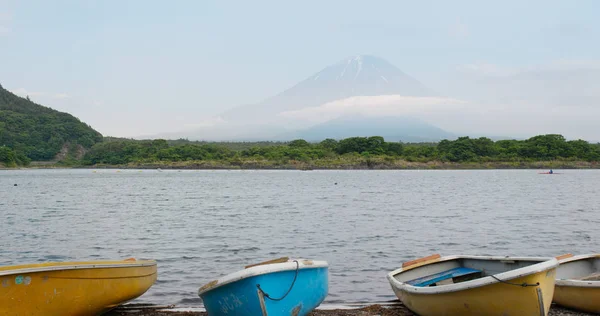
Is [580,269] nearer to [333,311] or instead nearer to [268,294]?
[333,311]

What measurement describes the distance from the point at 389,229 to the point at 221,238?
887 centimetres

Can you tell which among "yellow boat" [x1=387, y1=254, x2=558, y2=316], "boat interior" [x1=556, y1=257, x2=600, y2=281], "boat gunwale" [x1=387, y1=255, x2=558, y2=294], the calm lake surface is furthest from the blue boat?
"boat interior" [x1=556, y1=257, x2=600, y2=281]

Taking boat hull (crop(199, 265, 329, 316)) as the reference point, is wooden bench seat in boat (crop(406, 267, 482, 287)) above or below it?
below

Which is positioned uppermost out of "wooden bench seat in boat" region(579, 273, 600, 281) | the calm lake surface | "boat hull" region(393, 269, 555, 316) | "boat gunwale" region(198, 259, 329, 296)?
"boat gunwale" region(198, 259, 329, 296)

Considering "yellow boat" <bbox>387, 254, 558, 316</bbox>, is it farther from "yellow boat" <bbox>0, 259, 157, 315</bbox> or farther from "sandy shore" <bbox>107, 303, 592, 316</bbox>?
"yellow boat" <bbox>0, 259, 157, 315</bbox>

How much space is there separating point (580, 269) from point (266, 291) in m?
7.56

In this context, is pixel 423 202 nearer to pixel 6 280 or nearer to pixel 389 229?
pixel 389 229

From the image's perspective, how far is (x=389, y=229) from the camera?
1203 inches

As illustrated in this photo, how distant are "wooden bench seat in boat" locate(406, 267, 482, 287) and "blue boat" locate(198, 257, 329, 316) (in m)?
3.10

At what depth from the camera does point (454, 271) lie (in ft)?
42.9

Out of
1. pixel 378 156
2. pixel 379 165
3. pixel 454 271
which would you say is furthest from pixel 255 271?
pixel 378 156

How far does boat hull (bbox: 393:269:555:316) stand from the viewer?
378 inches

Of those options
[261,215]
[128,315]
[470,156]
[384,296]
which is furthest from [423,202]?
[470,156]

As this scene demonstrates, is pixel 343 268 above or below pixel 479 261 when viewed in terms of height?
below
